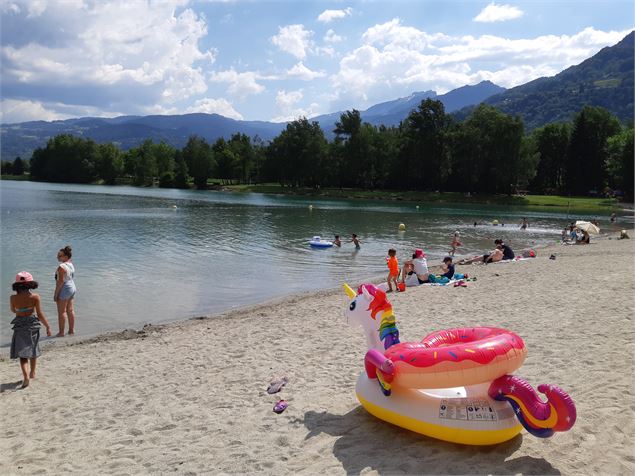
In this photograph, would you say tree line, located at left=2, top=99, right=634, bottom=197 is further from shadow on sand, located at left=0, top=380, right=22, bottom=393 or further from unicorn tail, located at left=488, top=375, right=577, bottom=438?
shadow on sand, located at left=0, top=380, right=22, bottom=393

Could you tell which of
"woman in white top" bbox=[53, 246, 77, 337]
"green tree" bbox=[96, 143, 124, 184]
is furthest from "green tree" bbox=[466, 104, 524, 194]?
"green tree" bbox=[96, 143, 124, 184]

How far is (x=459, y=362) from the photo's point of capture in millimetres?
5641

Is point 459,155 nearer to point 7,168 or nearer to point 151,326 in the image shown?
point 151,326

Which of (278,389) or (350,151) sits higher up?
(350,151)

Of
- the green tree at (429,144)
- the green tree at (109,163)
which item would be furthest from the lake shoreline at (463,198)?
the green tree at (109,163)

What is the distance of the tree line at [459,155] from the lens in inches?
3223

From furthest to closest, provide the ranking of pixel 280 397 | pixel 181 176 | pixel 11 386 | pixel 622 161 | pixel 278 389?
pixel 181 176
pixel 622 161
pixel 11 386
pixel 278 389
pixel 280 397

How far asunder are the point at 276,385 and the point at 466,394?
3057 mm

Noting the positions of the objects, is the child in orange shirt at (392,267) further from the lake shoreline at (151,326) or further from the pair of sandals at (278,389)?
the pair of sandals at (278,389)

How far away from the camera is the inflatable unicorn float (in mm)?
5375

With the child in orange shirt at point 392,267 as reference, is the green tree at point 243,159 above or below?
above

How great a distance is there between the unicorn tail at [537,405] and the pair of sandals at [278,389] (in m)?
2.88

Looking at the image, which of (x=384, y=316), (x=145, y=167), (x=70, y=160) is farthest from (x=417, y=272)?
(x=70, y=160)

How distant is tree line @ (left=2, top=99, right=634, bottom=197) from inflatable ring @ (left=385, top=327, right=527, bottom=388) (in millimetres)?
81267
